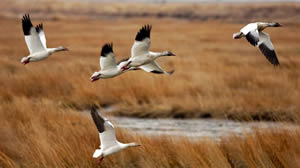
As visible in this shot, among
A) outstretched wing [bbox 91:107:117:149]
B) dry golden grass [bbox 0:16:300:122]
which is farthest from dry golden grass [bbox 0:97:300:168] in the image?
outstretched wing [bbox 91:107:117:149]

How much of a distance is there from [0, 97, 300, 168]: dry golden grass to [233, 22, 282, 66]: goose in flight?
1844 mm

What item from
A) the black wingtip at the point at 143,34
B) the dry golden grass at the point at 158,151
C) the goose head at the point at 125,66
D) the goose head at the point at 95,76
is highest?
the black wingtip at the point at 143,34

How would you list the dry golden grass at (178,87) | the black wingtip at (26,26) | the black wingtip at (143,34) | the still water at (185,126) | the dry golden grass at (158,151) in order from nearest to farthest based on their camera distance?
the black wingtip at (143,34), the black wingtip at (26,26), the dry golden grass at (158,151), the still water at (185,126), the dry golden grass at (178,87)

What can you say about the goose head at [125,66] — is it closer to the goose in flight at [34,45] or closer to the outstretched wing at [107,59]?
the outstretched wing at [107,59]

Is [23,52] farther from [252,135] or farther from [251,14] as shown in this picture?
[251,14]

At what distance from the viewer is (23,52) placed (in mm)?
20312

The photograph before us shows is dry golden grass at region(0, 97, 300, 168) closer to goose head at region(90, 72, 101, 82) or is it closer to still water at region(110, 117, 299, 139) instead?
goose head at region(90, 72, 101, 82)

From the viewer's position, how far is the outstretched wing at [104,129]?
5.36 meters

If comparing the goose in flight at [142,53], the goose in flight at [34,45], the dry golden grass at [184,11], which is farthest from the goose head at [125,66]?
the dry golden grass at [184,11]

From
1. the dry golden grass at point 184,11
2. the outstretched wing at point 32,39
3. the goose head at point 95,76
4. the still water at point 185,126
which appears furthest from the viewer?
the dry golden grass at point 184,11

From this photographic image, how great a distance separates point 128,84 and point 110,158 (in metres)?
6.21

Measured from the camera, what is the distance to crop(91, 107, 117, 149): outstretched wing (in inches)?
211

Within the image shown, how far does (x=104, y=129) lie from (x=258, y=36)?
68.5 inches

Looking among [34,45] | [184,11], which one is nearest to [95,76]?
[34,45]
